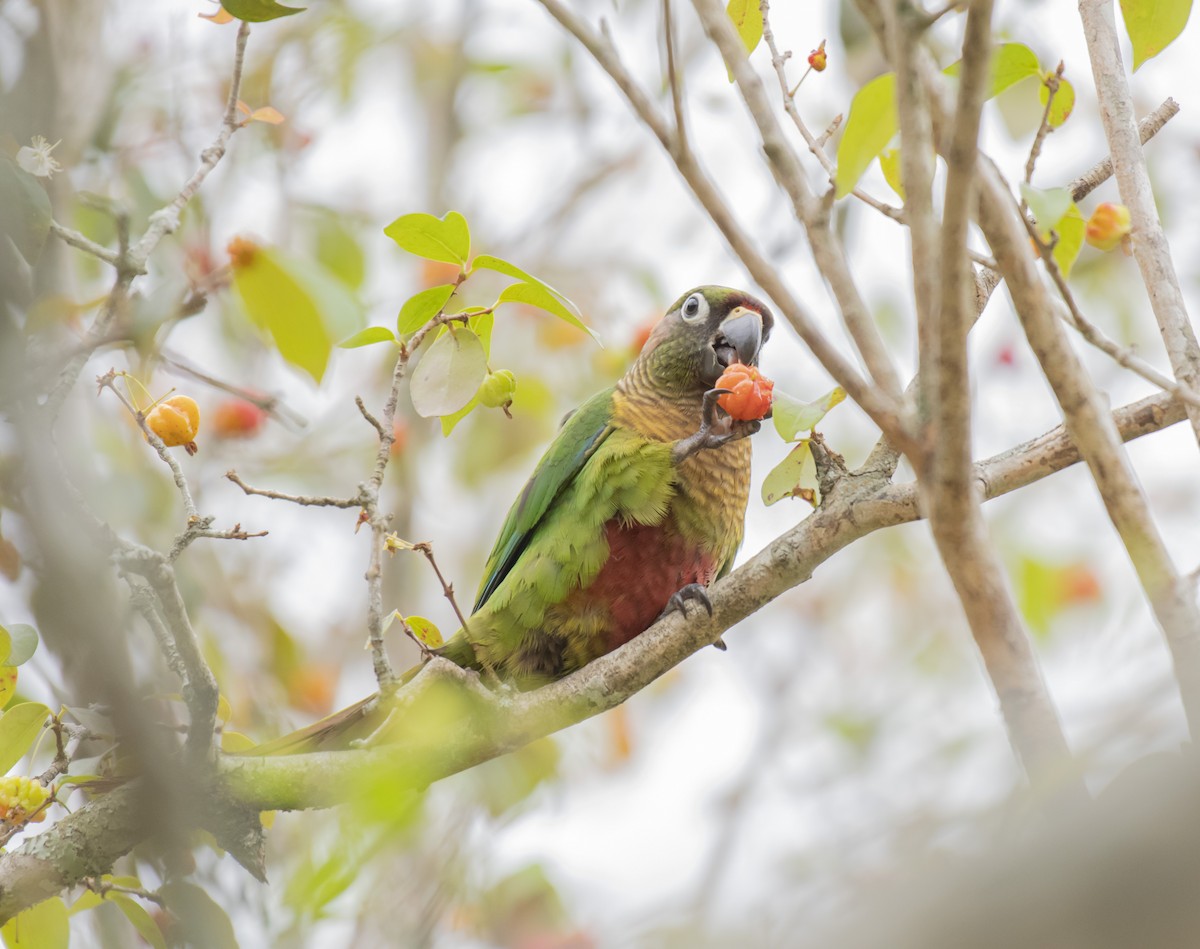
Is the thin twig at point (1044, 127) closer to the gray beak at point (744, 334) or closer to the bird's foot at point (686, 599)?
the bird's foot at point (686, 599)

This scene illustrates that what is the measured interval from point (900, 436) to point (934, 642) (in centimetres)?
526

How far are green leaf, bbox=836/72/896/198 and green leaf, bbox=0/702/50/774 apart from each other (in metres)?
1.68

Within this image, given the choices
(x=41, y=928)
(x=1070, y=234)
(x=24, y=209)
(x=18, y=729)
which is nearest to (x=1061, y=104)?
(x=1070, y=234)

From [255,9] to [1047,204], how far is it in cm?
138

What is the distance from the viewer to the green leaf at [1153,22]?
180cm

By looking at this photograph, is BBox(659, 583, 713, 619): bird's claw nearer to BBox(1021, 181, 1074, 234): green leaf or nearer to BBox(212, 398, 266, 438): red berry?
BBox(1021, 181, 1074, 234): green leaf

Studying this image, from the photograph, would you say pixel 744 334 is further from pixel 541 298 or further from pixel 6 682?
pixel 6 682

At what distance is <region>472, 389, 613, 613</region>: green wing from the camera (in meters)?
3.23

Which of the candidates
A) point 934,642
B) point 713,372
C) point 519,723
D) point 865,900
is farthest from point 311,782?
point 934,642

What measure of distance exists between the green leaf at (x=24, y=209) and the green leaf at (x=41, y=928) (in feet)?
3.91

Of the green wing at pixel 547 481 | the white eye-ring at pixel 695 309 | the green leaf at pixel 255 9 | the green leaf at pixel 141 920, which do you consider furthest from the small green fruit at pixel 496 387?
the white eye-ring at pixel 695 309

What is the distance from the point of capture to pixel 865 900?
113 centimetres

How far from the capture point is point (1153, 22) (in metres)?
1.82

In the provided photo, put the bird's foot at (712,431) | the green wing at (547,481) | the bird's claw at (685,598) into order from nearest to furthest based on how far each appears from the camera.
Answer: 1. the bird's claw at (685,598)
2. the bird's foot at (712,431)
3. the green wing at (547,481)
